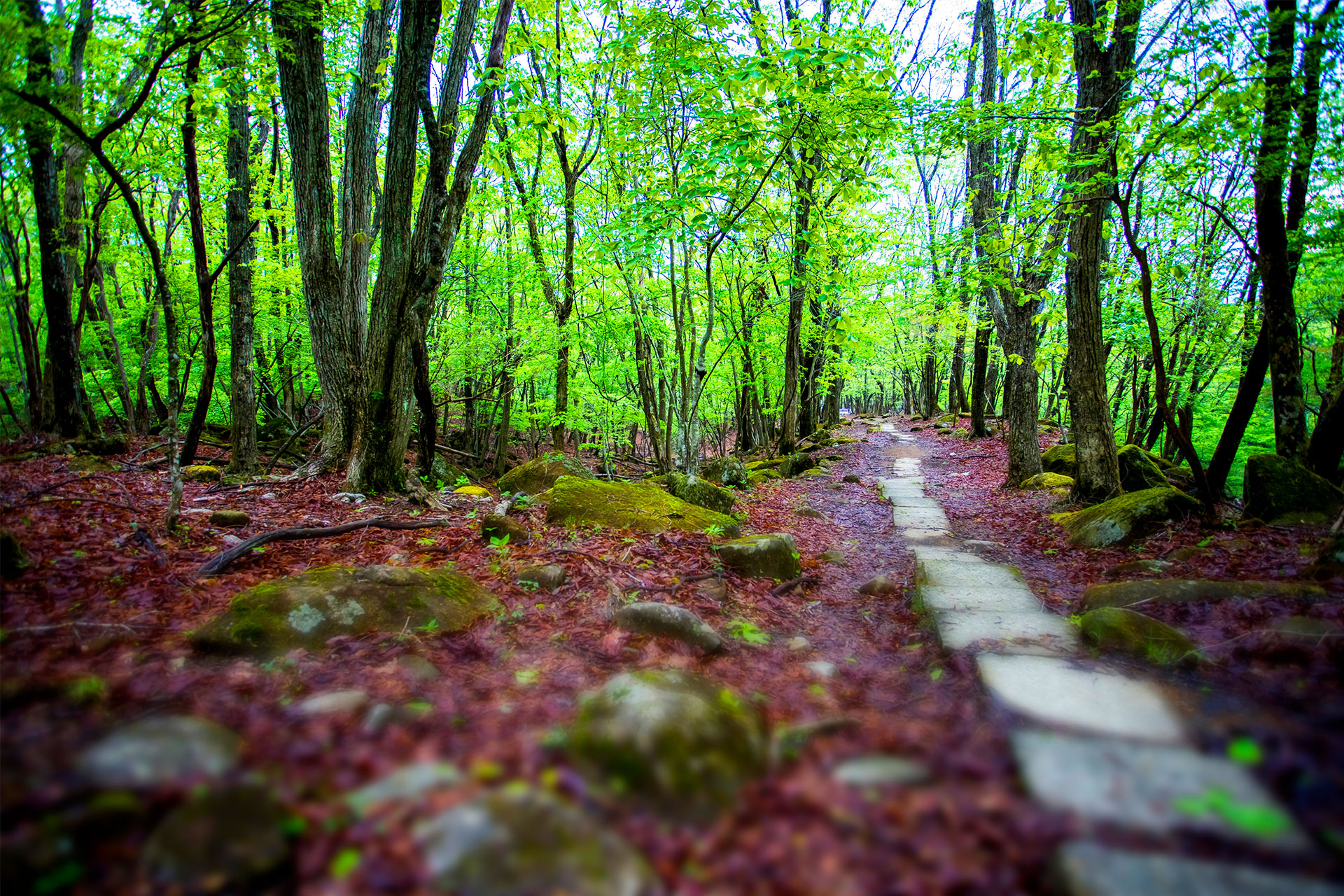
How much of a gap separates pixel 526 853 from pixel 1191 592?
413 cm

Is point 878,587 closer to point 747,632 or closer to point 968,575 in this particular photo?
point 968,575

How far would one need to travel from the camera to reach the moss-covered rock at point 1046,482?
8.25 meters

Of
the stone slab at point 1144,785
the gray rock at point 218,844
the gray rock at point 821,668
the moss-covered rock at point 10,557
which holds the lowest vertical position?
the gray rock at point 821,668

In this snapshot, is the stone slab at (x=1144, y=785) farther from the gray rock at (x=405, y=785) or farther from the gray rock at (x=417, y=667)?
the gray rock at (x=417, y=667)

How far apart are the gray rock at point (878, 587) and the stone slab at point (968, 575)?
0.23 metres

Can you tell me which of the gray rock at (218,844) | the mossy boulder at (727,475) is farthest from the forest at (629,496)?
the mossy boulder at (727,475)

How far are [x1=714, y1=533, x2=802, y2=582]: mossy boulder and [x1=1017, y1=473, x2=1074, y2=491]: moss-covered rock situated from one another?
5527mm

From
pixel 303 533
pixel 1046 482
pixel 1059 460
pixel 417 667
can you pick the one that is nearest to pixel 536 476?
pixel 303 533

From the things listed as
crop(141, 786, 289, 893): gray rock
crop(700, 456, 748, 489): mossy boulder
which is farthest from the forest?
crop(700, 456, 748, 489): mossy boulder

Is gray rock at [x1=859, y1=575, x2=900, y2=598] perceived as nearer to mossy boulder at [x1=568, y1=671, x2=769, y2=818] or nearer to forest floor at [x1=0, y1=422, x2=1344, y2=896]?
forest floor at [x1=0, y1=422, x2=1344, y2=896]

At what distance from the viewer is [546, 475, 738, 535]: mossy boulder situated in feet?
Answer: 18.5

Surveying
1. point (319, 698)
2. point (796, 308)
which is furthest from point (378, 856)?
point (796, 308)

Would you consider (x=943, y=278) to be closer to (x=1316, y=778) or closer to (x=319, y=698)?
(x=1316, y=778)

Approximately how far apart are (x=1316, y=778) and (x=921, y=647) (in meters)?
1.83
